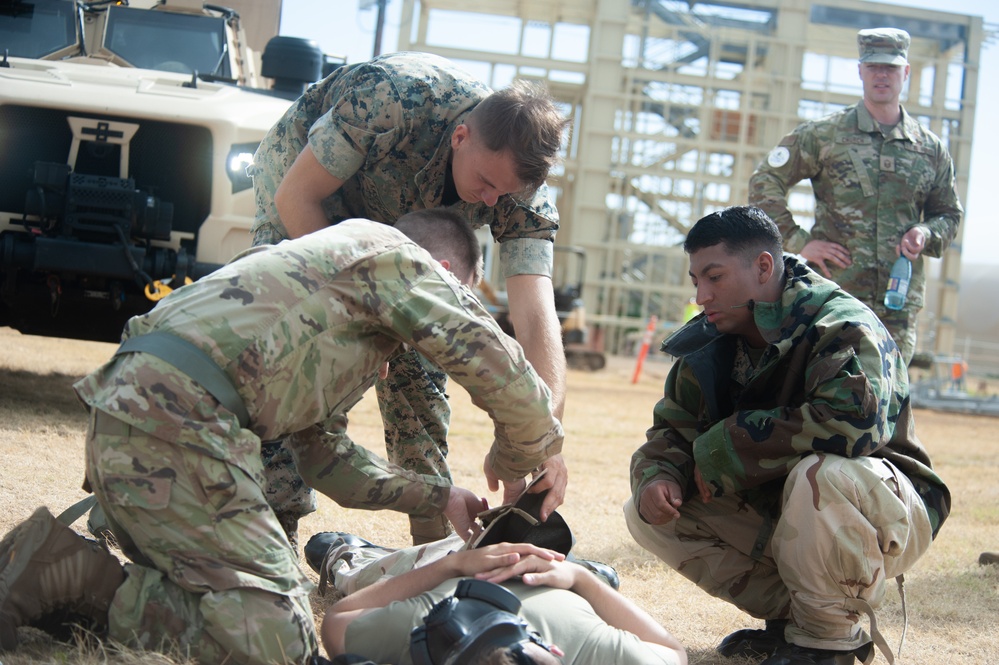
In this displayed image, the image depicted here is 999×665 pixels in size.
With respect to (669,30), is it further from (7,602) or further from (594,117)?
(7,602)

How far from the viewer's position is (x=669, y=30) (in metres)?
23.8

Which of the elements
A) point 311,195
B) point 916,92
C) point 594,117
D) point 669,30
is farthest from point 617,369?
point 311,195

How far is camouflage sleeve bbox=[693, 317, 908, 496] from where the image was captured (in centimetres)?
261

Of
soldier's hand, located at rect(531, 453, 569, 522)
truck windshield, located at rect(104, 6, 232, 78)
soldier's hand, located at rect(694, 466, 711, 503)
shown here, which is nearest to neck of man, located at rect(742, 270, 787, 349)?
soldier's hand, located at rect(694, 466, 711, 503)

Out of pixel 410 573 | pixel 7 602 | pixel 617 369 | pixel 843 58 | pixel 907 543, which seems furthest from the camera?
pixel 843 58

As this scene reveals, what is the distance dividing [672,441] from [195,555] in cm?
146

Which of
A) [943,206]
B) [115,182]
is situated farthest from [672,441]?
[115,182]

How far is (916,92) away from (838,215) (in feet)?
72.1

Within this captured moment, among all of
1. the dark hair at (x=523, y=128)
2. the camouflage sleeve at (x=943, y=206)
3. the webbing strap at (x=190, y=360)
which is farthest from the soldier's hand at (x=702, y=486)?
the camouflage sleeve at (x=943, y=206)

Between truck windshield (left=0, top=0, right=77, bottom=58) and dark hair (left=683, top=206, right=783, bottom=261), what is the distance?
16.6ft

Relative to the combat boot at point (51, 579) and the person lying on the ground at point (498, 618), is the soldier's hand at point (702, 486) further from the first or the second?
the combat boot at point (51, 579)

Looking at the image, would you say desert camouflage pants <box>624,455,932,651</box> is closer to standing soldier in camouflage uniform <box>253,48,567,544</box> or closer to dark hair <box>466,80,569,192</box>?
standing soldier in camouflage uniform <box>253,48,567,544</box>

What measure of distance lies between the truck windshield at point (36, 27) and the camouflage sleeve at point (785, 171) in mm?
4398

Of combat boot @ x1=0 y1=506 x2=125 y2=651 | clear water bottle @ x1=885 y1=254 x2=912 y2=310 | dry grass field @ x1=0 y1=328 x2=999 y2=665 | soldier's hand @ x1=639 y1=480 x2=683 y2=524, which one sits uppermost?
clear water bottle @ x1=885 y1=254 x2=912 y2=310
